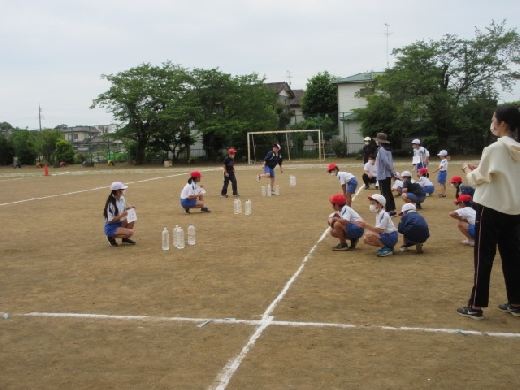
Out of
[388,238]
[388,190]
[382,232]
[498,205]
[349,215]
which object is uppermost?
[498,205]

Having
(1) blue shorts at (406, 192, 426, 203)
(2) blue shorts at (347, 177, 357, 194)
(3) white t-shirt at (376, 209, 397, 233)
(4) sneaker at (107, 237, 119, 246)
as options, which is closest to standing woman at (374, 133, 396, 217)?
(1) blue shorts at (406, 192, 426, 203)

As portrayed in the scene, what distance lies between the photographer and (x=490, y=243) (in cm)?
542

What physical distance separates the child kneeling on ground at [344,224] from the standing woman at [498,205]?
11.5 feet

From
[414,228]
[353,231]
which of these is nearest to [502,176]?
[414,228]

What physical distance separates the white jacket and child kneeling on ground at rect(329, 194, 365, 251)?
3674 millimetres

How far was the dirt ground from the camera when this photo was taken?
4441mm

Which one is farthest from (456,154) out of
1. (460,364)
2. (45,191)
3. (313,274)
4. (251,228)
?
(460,364)

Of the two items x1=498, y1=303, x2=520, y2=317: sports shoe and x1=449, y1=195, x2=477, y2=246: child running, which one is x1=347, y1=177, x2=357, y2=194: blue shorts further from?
x1=498, y1=303, x2=520, y2=317: sports shoe

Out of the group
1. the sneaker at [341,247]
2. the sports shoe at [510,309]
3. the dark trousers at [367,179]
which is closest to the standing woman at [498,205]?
the sports shoe at [510,309]

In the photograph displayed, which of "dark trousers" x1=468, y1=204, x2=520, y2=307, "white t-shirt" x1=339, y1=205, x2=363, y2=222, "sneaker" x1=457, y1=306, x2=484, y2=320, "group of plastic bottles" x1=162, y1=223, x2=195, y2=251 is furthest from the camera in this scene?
"group of plastic bottles" x1=162, y1=223, x2=195, y2=251

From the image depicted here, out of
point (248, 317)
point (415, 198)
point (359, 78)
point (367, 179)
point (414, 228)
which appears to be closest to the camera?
point (248, 317)

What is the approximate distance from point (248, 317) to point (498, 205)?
9.01ft

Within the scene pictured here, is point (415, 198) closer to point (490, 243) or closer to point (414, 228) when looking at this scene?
point (414, 228)

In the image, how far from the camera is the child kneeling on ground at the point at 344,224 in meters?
8.99
